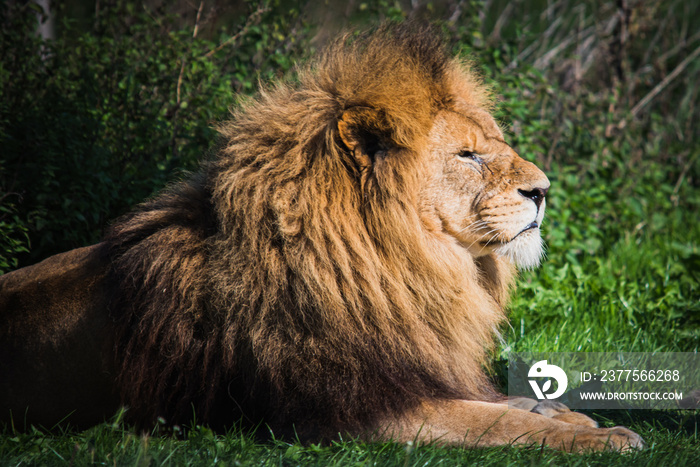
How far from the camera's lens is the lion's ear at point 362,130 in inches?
105

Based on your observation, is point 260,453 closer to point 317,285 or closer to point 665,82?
point 317,285

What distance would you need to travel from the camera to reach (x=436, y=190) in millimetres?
2781

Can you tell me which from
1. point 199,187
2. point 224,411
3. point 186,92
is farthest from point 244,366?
point 186,92

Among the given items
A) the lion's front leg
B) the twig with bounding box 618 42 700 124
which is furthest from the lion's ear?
the twig with bounding box 618 42 700 124

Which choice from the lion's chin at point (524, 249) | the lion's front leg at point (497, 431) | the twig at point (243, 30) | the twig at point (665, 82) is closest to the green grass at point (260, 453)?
the lion's front leg at point (497, 431)

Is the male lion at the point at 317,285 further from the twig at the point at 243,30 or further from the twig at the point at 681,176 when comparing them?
the twig at the point at 681,176

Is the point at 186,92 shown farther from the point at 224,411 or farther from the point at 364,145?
the point at 224,411

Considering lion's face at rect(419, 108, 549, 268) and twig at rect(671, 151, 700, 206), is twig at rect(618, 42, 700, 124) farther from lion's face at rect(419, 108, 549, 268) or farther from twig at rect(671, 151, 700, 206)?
lion's face at rect(419, 108, 549, 268)

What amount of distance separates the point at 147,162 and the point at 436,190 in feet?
7.79

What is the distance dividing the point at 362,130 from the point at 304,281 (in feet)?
2.07

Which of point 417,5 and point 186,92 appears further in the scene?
point 417,5

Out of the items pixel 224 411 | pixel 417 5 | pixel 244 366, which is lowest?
pixel 224 411

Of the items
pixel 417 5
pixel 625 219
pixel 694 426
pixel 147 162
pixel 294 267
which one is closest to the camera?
pixel 294 267

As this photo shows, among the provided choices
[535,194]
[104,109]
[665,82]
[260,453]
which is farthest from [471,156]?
[665,82]
